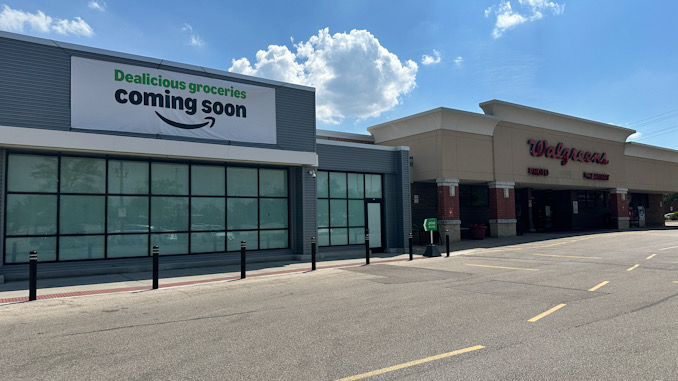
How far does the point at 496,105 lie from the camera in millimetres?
28516

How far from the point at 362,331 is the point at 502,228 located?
24.4m

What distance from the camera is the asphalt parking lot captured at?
497 cm

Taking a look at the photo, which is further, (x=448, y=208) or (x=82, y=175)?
(x=448, y=208)

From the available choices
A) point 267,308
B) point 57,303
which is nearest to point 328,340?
point 267,308

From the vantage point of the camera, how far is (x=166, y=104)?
49.6 ft

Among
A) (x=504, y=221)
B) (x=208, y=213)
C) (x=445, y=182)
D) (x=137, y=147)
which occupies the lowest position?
(x=504, y=221)

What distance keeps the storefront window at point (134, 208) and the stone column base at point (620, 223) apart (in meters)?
32.4

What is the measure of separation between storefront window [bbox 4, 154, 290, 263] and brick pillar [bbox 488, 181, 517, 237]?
16.0 m

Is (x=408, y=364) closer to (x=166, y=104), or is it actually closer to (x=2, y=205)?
(x=2, y=205)

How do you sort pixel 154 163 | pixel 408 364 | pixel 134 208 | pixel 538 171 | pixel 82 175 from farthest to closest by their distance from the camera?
pixel 538 171 → pixel 154 163 → pixel 134 208 → pixel 82 175 → pixel 408 364

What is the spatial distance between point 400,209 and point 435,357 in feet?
53.3

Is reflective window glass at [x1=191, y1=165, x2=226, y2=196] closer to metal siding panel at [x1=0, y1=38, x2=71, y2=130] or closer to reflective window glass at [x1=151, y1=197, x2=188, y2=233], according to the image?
reflective window glass at [x1=151, y1=197, x2=188, y2=233]

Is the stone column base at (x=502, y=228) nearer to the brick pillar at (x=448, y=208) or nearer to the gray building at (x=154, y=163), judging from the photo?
the brick pillar at (x=448, y=208)

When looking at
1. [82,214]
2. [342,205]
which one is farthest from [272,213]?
[82,214]
